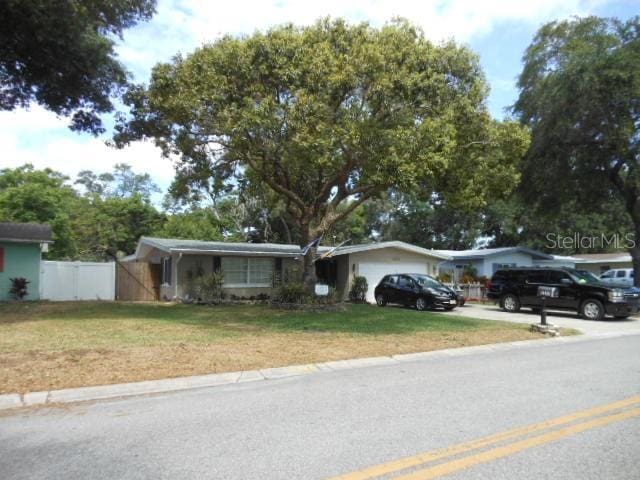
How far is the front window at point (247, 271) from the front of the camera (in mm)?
23672

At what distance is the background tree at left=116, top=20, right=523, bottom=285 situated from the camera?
44.5ft

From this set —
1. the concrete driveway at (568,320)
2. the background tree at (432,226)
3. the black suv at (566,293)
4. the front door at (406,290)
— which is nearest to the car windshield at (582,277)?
the black suv at (566,293)

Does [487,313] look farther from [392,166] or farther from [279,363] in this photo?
[279,363]

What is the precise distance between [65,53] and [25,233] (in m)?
9.15

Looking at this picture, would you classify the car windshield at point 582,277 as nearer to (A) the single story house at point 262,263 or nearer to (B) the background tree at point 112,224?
(A) the single story house at point 262,263

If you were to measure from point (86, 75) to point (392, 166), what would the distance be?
1042 centimetres

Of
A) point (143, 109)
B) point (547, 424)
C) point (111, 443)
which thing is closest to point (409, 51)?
point (143, 109)

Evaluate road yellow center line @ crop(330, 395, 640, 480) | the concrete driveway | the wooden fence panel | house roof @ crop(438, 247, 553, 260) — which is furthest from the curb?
house roof @ crop(438, 247, 553, 260)

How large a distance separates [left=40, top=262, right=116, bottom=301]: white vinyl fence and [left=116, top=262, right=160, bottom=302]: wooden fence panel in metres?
0.35

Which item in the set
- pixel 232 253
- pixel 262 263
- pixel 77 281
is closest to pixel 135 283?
pixel 77 281

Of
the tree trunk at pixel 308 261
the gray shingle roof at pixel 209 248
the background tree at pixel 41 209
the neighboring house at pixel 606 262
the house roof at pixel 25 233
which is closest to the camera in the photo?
the tree trunk at pixel 308 261

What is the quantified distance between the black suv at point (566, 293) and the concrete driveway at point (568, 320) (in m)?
0.37

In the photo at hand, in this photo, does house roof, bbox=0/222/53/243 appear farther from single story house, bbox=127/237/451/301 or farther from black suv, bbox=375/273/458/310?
black suv, bbox=375/273/458/310

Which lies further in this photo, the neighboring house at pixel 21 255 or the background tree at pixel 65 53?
the neighboring house at pixel 21 255
